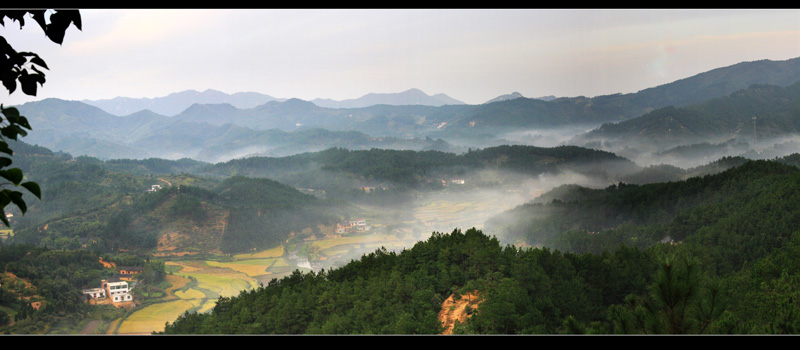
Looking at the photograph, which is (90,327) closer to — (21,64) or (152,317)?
(152,317)

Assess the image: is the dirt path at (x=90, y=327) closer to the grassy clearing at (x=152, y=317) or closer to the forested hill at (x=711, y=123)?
the grassy clearing at (x=152, y=317)

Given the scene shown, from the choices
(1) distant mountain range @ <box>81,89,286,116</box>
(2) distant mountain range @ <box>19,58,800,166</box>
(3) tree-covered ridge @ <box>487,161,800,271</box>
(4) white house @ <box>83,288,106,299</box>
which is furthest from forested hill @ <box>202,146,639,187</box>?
(1) distant mountain range @ <box>81,89,286,116</box>

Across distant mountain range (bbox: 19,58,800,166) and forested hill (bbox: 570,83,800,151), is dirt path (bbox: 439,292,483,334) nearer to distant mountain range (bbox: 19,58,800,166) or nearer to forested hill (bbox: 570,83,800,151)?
distant mountain range (bbox: 19,58,800,166)

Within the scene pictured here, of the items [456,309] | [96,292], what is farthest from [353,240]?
[456,309]
